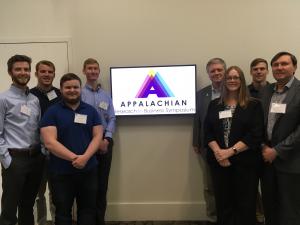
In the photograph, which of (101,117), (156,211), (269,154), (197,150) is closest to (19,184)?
(101,117)

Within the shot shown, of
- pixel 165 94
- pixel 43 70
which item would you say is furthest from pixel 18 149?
pixel 165 94

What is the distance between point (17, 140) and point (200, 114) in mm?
1813

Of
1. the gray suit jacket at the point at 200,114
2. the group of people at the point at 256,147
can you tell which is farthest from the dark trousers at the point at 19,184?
the gray suit jacket at the point at 200,114

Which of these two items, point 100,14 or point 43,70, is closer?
point 43,70

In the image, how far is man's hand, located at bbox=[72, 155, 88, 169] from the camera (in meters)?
2.44

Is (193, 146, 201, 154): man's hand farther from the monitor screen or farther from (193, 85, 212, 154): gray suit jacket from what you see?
the monitor screen

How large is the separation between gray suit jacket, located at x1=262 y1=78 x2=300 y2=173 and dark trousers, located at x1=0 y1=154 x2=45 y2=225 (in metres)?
1.97

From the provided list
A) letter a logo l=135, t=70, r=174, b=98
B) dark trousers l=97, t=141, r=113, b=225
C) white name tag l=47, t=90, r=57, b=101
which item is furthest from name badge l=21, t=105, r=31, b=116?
letter a logo l=135, t=70, r=174, b=98

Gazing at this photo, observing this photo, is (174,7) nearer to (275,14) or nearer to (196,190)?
(275,14)

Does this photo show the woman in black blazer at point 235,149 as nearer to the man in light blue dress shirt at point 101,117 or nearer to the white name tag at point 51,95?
the man in light blue dress shirt at point 101,117

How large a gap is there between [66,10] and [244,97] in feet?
7.24

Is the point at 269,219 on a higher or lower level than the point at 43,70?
lower

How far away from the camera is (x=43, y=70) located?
297cm

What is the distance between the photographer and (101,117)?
3.30m
